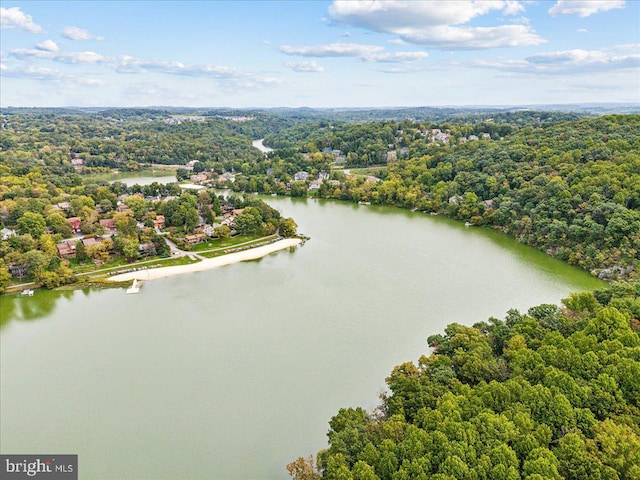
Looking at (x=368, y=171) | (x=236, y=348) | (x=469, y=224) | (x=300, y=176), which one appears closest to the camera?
(x=236, y=348)

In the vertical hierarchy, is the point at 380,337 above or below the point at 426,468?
below

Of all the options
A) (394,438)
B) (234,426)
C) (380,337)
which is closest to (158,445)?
(234,426)

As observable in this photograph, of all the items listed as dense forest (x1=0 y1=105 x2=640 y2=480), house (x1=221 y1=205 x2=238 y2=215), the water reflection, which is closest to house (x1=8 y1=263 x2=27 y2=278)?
dense forest (x1=0 y1=105 x2=640 y2=480)

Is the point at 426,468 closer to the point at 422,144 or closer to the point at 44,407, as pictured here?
the point at 44,407

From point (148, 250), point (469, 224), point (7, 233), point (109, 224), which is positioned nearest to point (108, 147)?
point (109, 224)

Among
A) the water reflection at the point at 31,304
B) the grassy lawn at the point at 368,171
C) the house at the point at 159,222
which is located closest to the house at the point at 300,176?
the grassy lawn at the point at 368,171

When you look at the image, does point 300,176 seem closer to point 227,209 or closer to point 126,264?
point 227,209

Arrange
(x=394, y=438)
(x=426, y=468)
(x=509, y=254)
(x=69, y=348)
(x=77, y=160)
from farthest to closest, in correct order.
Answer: (x=77, y=160)
(x=509, y=254)
(x=69, y=348)
(x=394, y=438)
(x=426, y=468)
